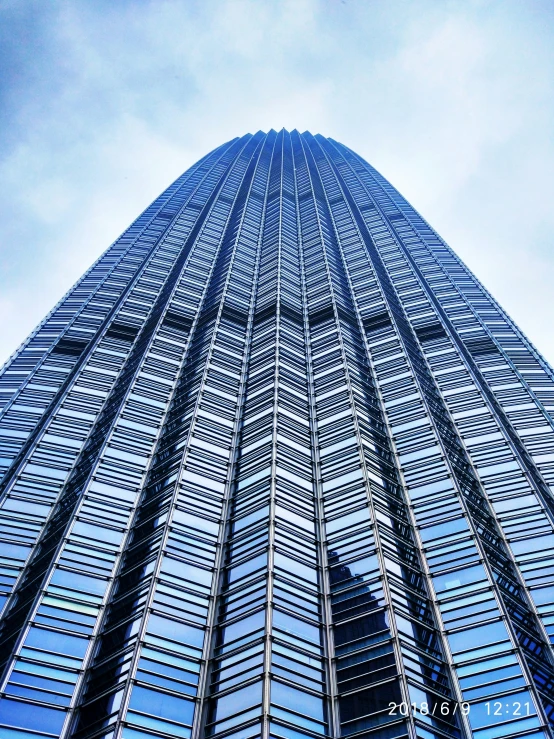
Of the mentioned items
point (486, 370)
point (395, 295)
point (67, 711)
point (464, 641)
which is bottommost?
point (67, 711)

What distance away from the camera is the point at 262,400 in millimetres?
50656

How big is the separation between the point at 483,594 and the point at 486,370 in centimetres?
3069

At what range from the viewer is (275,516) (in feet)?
123

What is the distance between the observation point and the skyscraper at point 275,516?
28.3 m

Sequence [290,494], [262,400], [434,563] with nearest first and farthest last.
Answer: [434,563]
[290,494]
[262,400]

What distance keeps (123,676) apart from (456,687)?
1220 cm

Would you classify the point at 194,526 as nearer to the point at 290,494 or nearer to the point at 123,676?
the point at 290,494

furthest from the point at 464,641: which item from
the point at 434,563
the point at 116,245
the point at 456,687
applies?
the point at 116,245

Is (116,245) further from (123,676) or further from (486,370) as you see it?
(123,676)

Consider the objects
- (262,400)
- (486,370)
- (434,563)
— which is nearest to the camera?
(434,563)

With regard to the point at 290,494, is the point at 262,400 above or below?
above

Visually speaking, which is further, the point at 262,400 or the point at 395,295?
the point at 395,295

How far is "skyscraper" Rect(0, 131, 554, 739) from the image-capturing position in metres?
28.3

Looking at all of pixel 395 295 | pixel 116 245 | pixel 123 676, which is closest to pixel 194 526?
pixel 123 676
